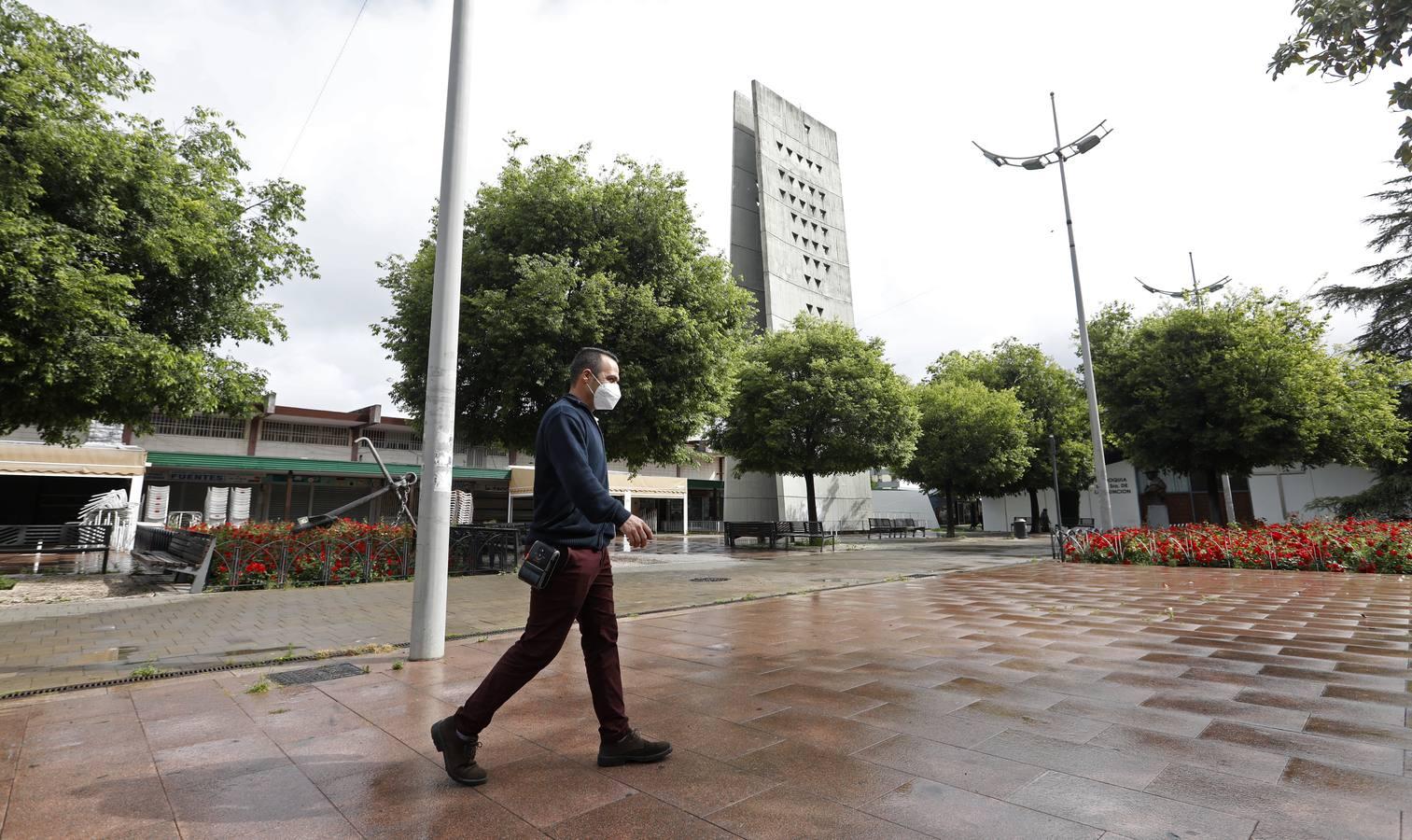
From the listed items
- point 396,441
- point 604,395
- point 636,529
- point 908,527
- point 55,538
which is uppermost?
point 396,441

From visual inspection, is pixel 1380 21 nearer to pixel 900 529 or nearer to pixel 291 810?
pixel 291 810

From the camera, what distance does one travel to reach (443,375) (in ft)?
17.4

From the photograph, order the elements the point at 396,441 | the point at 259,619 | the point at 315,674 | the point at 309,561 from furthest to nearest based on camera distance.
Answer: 1. the point at 396,441
2. the point at 309,561
3. the point at 259,619
4. the point at 315,674

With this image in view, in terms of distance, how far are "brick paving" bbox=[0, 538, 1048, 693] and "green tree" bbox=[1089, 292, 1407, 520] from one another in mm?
12145

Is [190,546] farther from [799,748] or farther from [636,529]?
[799,748]

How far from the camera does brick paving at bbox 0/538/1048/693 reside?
5.11 meters

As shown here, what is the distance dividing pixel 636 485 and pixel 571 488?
30846 mm

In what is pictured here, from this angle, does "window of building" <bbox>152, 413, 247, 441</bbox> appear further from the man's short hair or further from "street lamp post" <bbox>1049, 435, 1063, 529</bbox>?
"street lamp post" <bbox>1049, 435, 1063, 529</bbox>

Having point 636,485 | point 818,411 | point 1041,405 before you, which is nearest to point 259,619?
point 818,411

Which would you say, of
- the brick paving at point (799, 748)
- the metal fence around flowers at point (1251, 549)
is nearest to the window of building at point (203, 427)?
the brick paving at point (799, 748)

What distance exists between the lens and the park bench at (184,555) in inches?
376

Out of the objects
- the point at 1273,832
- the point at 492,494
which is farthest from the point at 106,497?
the point at 1273,832

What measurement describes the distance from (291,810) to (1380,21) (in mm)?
6854

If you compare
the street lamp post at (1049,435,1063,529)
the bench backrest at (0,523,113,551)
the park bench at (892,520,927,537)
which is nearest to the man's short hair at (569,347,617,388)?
the bench backrest at (0,523,113,551)
